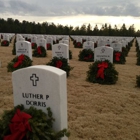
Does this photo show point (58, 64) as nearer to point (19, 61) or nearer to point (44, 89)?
point (19, 61)

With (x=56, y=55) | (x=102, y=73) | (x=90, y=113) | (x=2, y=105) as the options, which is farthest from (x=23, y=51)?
(x=90, y=113)

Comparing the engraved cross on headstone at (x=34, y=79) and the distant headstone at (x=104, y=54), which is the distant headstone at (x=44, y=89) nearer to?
the engraved cross on headstone at (x=34, y=79)

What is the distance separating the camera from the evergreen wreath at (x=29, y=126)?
2.78m

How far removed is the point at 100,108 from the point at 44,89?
2.26 metres

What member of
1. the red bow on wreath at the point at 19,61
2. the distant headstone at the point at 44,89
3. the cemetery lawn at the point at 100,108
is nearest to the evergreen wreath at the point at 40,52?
the red bow on wreath at the point at 19,61

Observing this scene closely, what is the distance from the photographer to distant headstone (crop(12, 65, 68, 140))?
2984mm

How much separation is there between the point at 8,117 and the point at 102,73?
4.66 m

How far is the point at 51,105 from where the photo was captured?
308cm

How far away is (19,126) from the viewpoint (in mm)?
2820

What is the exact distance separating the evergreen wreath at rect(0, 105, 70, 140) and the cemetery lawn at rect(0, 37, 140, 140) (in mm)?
815

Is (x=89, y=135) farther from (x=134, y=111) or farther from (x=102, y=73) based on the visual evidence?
(x=102, y=73)

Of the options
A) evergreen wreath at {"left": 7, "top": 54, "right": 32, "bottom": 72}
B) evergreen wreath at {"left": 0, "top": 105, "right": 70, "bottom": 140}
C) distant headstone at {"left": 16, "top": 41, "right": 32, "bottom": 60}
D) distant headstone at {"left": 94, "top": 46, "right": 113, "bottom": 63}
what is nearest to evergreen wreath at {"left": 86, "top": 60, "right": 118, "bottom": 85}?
distant headstone at {"left": 94, "top": 46, "right": 113, "bottom": 63}

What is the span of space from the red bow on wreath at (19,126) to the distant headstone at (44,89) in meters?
0.33

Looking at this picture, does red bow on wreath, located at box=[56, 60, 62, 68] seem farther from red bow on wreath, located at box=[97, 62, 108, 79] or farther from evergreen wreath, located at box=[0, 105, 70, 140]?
evergreen wreath, located at box=[0, 105, 70, 140]
